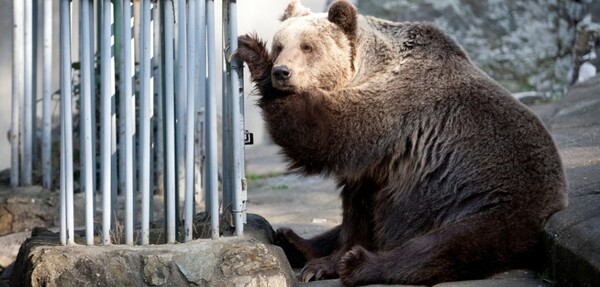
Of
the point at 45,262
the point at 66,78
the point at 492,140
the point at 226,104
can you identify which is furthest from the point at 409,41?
the point at 45,262

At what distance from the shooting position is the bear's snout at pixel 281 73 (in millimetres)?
5582

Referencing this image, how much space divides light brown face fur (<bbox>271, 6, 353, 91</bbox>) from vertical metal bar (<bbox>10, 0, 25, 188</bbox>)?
2.92 metres

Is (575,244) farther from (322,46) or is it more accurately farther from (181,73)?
(181,73)

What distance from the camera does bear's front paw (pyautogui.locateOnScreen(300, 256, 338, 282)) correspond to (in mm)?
5723

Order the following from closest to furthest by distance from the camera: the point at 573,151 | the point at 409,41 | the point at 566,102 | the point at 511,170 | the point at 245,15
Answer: the point at 511,170 → the point at 409,41 → the point at 573,151 → the point at 566,102 → the point at 245,15

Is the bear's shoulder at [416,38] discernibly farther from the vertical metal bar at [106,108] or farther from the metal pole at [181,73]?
the vertical metal bar at [106,108]

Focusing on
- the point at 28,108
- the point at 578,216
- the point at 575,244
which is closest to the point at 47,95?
the point at 28,108

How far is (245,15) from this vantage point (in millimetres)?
13000

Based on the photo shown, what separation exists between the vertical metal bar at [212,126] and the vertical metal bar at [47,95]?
2.83 metres

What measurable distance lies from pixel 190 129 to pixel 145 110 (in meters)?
0.26

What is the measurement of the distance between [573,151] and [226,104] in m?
3.25

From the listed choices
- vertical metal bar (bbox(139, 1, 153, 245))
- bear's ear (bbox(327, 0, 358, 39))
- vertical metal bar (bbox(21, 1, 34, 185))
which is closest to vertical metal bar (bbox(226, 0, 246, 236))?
vertical metal bar (bbox(139, 1, 153, 245))

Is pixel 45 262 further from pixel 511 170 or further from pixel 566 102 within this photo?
pixel 566 102

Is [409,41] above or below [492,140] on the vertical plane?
above
